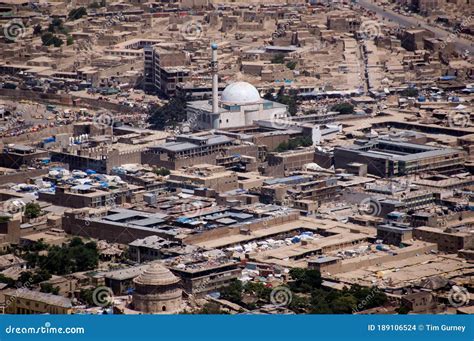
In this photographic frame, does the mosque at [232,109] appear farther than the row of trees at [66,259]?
Yes

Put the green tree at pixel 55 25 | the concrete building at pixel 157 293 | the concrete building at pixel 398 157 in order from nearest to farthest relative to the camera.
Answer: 1. the concrete building at pixel 157 293
2. the concrete building at pixel 398 157
3. the green tree at pixel 55 25

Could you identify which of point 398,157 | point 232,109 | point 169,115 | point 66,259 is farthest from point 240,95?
point 66,259

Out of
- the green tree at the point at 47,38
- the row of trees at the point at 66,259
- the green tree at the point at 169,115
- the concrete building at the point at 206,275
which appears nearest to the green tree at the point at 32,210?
the row of trees at the point at 66,259

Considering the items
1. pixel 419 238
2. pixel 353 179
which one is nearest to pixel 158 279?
pixel 419 238

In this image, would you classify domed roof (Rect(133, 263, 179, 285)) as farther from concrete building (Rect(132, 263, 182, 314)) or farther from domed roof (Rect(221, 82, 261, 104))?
domed roof (Rect(221, 82, 261, 104))

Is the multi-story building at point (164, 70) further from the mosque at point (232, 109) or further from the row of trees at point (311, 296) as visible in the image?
the row of trees at point (311, 296)

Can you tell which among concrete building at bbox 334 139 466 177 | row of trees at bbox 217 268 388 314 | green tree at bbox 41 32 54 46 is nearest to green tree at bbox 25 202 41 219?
row of trees at bbox 217 268 388 314
